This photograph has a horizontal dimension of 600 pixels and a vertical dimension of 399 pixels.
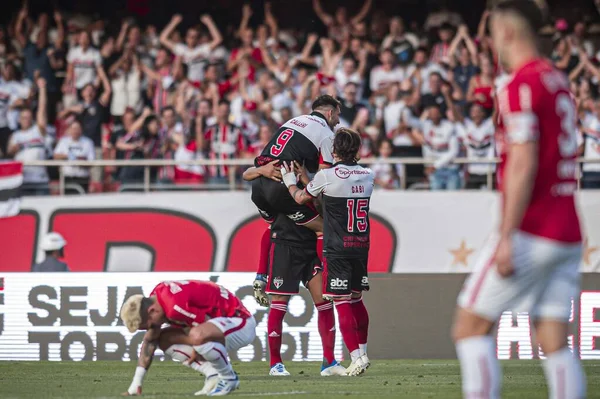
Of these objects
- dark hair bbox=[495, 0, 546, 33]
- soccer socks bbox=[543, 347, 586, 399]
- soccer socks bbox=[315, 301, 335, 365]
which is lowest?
soccer socks bbox=[315, 301, 335, 365]

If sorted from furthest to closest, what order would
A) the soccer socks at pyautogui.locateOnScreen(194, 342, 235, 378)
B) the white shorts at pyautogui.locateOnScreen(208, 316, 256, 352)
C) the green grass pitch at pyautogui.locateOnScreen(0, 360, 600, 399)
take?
1. the green grass pitch at pyautogui.locateOnScreen(0, 360, 600, 399)
2. the white shorts at pyautogui.locateOnScreen(208, 316, 256, 352)
3. the soccer socks at pyautogui.locateOnScreen(194, 342, 235, 378)

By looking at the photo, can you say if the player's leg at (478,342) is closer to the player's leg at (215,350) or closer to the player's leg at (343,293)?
the player's leg at (215,350)

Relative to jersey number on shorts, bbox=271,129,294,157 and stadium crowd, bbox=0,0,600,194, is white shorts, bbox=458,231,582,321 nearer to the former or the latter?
jersey number on shorts, bbox=271,129,294,157

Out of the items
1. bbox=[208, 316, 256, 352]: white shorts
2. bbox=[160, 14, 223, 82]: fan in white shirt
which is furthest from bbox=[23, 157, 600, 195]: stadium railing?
bbox=[208, 316, 256, 352]: white shorts

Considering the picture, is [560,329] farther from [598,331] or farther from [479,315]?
[598,331]

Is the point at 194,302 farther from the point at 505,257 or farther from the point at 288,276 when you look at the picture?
the point at 505,257

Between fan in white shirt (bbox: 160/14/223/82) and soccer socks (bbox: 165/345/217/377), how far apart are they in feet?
36.0

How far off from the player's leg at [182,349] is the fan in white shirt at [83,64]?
1137 centimetres

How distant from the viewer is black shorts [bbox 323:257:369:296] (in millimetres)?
9867

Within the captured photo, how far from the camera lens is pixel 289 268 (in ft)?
34.7

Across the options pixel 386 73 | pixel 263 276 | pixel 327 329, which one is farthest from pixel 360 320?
pixel 386 73

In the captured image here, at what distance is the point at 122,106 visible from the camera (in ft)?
61.5

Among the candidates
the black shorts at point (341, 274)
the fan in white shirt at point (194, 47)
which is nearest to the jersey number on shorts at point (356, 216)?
the black shorts at point (341, 274)

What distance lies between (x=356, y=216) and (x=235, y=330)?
6.27 ft
